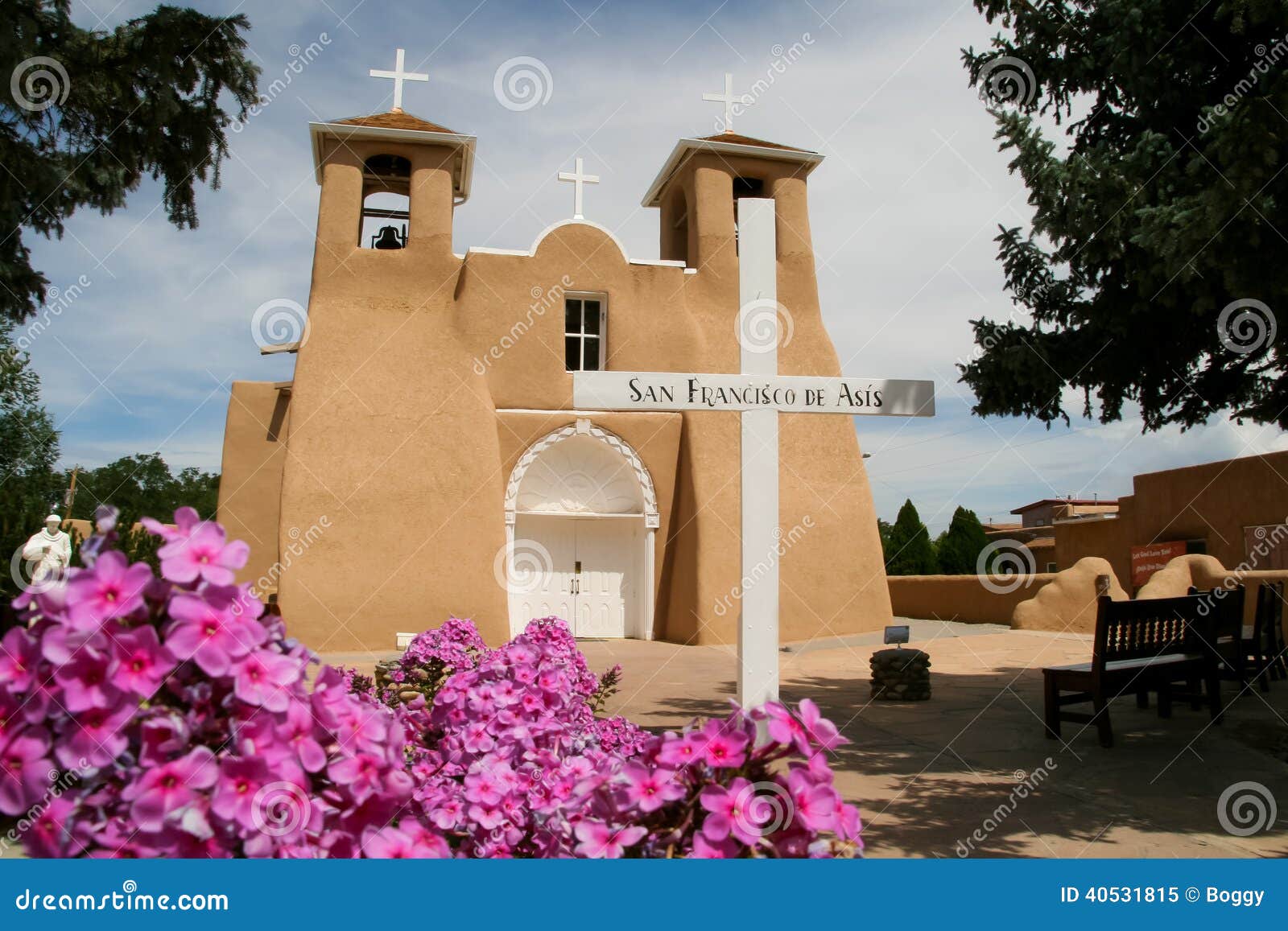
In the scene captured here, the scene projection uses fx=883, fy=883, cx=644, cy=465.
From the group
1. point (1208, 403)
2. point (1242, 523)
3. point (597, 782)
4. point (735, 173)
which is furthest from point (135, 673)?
point (1242, 523)

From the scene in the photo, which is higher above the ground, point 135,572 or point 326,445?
point 326,445

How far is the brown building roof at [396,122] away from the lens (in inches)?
595

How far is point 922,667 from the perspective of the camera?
8953mm

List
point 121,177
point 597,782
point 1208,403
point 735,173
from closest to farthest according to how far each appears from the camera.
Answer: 1. point 597,782
2. point 1208,403
3. point 121,177
4. point 735,173

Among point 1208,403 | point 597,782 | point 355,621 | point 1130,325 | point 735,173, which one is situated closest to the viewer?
point 597,782

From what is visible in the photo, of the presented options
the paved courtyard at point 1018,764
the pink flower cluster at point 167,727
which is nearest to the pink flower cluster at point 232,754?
the pink flower cluster at point 167,727

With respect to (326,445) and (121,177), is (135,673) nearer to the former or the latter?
(121,177)

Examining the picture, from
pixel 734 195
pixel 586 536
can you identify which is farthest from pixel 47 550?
pixel 734 195

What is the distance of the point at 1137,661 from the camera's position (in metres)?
7.01

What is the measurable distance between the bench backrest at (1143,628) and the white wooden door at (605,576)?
9.80m

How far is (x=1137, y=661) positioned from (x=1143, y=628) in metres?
0.27

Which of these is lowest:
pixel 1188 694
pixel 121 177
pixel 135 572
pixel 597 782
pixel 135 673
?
pixel 1188 694

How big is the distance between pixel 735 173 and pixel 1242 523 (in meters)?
12.2

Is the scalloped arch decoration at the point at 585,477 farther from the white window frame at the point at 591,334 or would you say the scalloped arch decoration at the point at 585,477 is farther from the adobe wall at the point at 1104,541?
the adobe wall at the point at 1104,541
